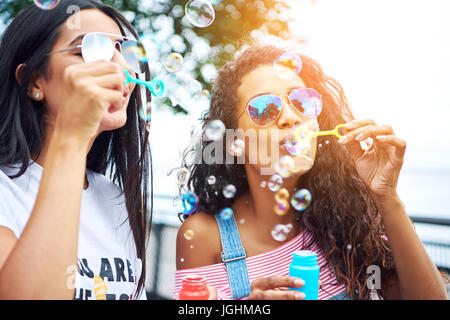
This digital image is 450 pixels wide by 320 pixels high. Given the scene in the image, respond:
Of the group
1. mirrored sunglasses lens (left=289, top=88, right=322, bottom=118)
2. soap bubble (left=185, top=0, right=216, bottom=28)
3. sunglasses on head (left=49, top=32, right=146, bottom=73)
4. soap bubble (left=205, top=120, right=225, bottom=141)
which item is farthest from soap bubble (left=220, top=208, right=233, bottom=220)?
soap bubble (left=185, top=0, right=216, bottom=28)

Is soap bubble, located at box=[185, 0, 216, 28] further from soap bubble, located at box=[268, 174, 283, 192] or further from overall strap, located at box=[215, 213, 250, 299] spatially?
overall strap, located at box=[215, 213, 250, 299]

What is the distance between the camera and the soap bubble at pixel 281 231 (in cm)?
105

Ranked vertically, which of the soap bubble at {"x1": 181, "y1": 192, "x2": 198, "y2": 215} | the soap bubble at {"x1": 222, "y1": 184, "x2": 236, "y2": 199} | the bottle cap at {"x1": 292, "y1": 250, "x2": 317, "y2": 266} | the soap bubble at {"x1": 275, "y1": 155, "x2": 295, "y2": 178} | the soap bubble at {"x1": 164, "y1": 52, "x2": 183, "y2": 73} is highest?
the soap bubble at {"x1": 164, "y1": 52, "x2": 183, "y2": 73}

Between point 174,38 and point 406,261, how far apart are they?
80.5 inches

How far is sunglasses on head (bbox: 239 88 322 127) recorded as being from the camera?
40.4 inches

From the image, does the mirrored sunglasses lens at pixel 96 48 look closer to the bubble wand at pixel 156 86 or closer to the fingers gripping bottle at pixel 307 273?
the bubble wand at pixel 156 86

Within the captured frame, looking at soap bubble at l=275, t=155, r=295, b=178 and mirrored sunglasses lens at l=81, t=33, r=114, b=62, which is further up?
mirrored sunglasses lens at l=81, t=33, r=114, b=62

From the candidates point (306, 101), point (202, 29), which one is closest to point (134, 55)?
point (306, 101)

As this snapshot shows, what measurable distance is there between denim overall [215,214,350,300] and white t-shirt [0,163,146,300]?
29 centimetres

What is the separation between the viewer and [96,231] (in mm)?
964

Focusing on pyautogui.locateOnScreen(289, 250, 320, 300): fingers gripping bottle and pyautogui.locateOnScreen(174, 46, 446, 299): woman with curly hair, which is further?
pyautogui.locateOnScreen(174, 46, 446, 299): woman with curly hair

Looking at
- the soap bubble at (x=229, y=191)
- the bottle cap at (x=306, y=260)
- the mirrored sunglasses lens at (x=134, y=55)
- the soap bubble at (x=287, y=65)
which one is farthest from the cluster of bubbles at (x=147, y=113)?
the bottle cap at (x=306, y=260)

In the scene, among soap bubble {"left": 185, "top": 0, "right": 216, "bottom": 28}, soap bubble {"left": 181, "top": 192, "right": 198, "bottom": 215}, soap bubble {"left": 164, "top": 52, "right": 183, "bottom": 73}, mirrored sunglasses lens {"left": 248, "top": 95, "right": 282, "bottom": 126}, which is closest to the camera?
mirrored sunglasses lens {"left": 248, "top": 95, "right": 282, "bottom": 126}
